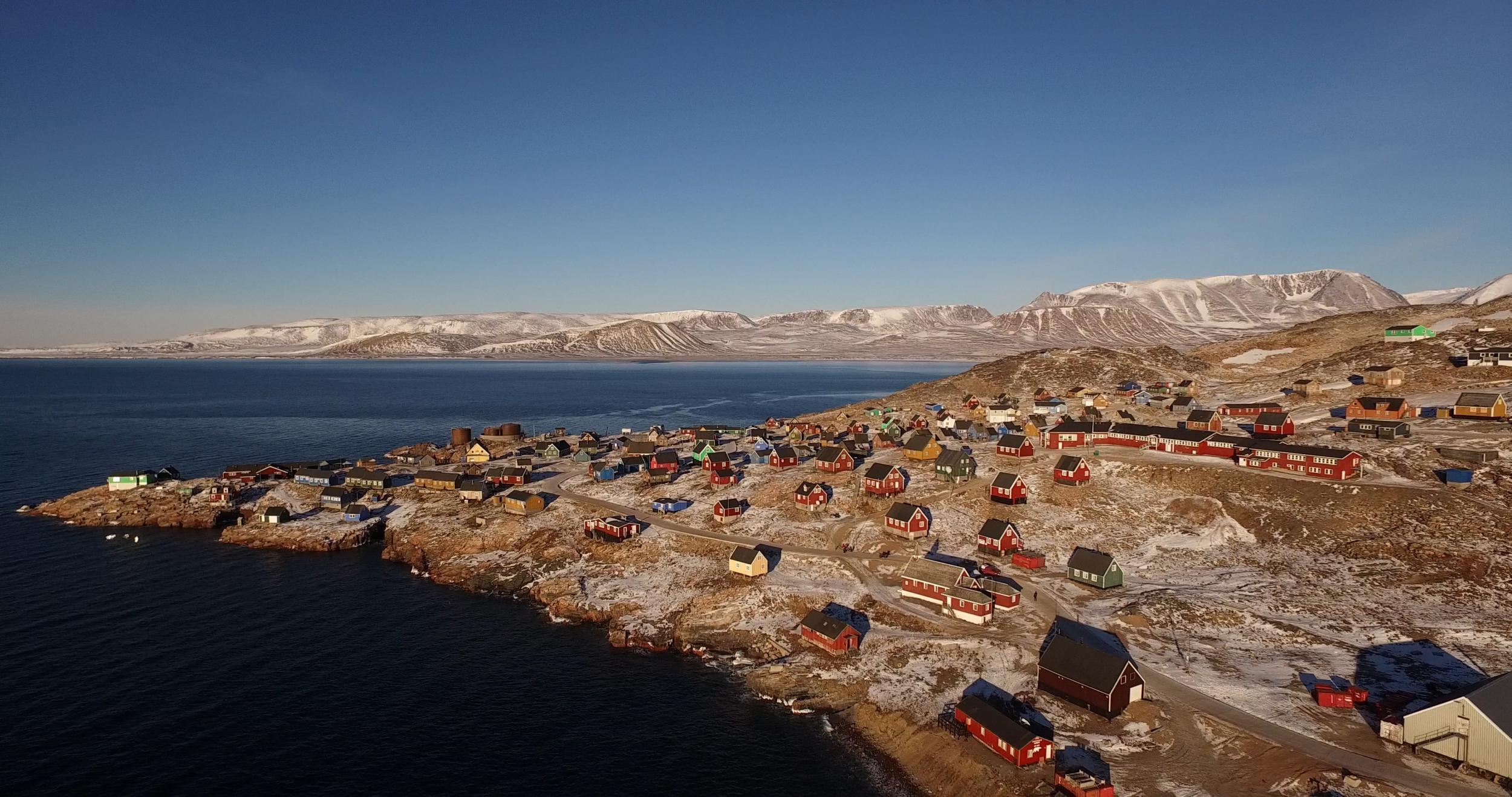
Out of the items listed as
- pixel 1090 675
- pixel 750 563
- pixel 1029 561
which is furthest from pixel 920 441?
pixel 1090 675

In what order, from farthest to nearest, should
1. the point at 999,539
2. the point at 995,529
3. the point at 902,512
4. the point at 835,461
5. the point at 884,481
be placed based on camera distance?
the point at 835,461 → the point at 884,481 → the point at 902,512 → the point at 995,529 → the point at 999,539

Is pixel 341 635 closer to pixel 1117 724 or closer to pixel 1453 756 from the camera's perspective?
pixel 1117 724

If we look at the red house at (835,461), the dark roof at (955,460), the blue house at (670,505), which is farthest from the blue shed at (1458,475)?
the blue house at (670,505)

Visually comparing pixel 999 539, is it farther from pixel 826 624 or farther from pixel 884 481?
pixel 826 624

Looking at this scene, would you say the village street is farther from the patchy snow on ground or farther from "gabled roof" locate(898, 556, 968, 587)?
the patchy snow on ground

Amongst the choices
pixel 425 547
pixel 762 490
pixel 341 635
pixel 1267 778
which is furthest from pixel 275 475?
pixel 1267 778

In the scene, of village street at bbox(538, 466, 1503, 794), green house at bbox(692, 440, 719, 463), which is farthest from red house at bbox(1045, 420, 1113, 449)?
green house at bbox(692, 440, 719, 463)
